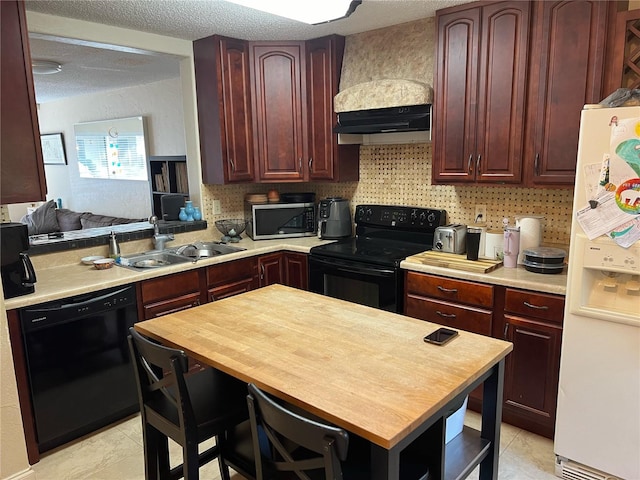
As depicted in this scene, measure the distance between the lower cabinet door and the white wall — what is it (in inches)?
162

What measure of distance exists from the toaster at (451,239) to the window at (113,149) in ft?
13.3

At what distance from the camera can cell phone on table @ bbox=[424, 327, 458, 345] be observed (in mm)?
1689

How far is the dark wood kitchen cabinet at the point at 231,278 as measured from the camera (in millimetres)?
3189

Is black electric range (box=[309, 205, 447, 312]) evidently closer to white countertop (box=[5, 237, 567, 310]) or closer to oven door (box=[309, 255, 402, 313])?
oven door (box=[309, 255, 402, 313])

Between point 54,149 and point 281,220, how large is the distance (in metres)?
5.42

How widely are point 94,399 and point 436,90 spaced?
9.14 feet

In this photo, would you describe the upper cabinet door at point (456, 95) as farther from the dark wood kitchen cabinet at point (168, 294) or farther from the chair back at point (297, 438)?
the chair back at point (297, 438)

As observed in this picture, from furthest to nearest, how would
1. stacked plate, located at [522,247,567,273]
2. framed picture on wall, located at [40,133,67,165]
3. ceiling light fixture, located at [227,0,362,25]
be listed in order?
framed picture on wall, located at [40,133,67,165] < stacked plate, located at [522,247,567,273] < ceiling light fixture, located at [227,0,362,25]

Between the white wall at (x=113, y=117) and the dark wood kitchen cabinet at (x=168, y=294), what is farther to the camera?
the white wall at (x=113, y=117)

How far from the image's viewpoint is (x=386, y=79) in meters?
3.26

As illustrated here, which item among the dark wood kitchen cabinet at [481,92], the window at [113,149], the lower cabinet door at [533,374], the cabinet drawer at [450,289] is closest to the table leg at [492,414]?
the lower cabinet door at [533,374]

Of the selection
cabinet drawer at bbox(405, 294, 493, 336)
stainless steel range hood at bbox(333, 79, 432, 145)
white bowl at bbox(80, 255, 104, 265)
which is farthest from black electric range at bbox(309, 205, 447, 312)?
white bowl at bbox(80, 255, 104, 265)

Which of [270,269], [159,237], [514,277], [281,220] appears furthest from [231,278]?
[514,277]

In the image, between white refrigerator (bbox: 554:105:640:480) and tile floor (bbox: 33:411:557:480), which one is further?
tile floor (bbox: 33:411:557:480)
